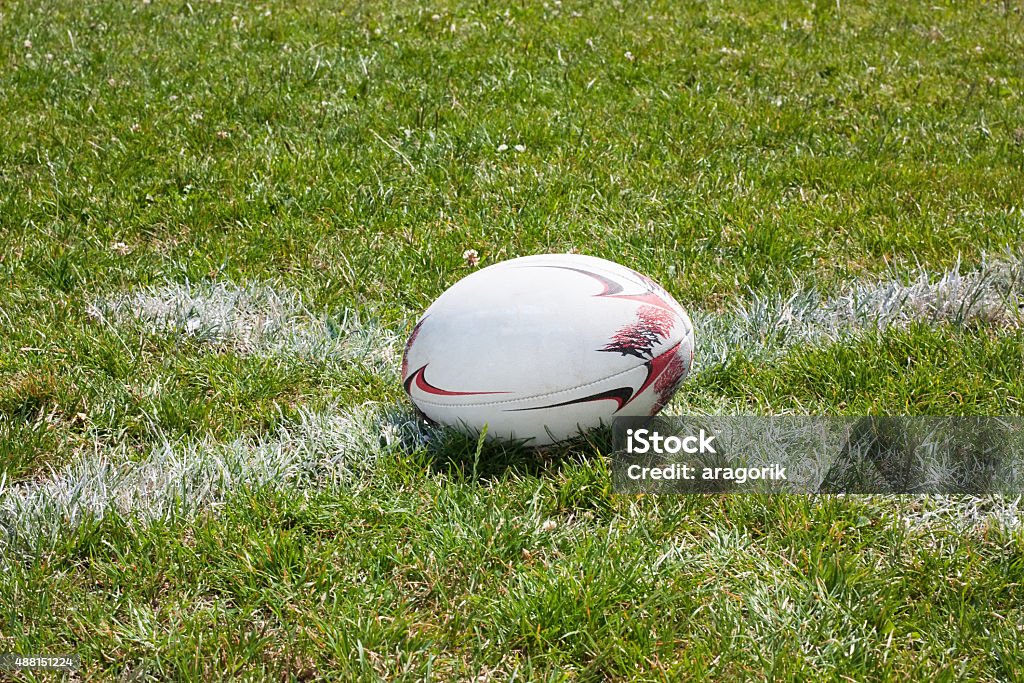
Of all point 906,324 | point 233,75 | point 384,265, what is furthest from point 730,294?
point 233,75

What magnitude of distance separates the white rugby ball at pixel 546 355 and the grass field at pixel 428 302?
17cm

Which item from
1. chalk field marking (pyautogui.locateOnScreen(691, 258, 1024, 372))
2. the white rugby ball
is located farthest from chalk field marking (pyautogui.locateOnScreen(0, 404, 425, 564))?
chalk field marking (pyautogui.locateOnScreen(691, 258, 1024, 372))

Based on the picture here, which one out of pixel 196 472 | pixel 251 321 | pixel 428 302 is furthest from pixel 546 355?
pixel 251 321

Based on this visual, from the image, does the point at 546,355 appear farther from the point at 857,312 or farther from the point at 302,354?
the point at 857,312

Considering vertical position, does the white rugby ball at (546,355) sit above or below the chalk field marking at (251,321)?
above

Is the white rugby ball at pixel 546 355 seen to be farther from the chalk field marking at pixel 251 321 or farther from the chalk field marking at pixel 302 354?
the chalk field marking at pixel 251 321

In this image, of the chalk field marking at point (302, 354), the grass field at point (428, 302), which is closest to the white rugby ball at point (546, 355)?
the grass field at point (428, 302)

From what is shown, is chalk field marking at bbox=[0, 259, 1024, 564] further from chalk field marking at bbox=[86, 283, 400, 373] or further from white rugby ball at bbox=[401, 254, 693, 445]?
white rugby ball at bbox=[401, 254, 693, 445]

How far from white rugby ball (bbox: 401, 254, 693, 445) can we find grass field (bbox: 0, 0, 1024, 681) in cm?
17

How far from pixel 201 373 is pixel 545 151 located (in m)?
2.75

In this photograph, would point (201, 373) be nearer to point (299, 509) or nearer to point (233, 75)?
point (299, 509)

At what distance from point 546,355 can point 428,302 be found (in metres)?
1.40

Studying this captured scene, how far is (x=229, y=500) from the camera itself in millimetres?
3049

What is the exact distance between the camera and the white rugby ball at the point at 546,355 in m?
3.12
